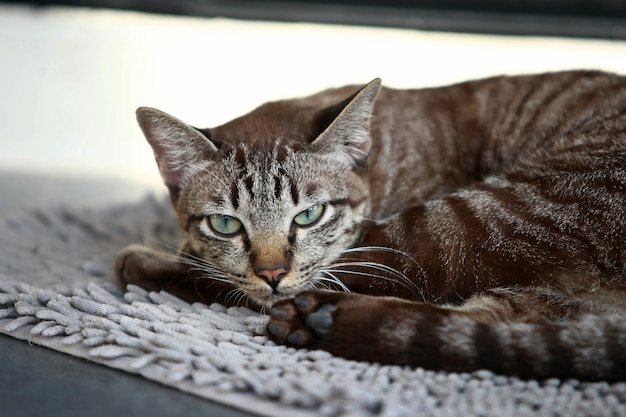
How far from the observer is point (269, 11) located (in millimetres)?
3977

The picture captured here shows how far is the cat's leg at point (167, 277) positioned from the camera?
191 cm

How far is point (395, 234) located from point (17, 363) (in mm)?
1027

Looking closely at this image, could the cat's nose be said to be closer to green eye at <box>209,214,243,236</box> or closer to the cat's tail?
green eye at <box>209,214,243,236</box>

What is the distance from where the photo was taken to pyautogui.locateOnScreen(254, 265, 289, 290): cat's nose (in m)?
1.73

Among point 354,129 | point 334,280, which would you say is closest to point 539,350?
point 334,280

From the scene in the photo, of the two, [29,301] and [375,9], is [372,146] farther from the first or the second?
[375,9]

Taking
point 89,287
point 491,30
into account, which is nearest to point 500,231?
point 89,287

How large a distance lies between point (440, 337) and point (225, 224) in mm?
748

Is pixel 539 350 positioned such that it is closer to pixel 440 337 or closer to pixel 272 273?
pixel 440 337

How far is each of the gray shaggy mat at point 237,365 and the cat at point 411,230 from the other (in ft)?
0.19

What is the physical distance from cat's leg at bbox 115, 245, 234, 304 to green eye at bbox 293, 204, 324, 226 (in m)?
0.29

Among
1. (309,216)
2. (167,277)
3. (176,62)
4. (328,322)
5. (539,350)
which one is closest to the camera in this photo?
(539,350)

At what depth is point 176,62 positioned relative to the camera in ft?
13.8

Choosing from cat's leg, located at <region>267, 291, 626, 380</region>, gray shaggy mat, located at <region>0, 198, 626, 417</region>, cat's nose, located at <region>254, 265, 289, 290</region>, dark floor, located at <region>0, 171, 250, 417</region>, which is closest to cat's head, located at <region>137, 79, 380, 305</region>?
cat's nose, located at <region>254, 265, 289, 290</region>
